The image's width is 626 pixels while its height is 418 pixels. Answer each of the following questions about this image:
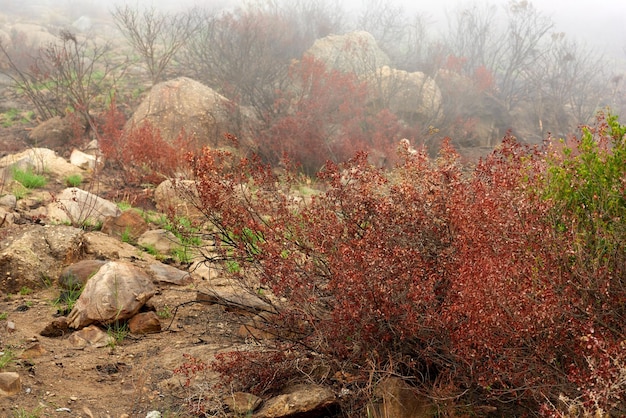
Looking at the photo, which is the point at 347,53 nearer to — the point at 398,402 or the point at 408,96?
the point at 408,96

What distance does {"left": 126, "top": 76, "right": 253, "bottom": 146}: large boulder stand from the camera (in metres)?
10.8

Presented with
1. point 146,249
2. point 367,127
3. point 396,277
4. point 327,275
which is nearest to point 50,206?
point 146,249

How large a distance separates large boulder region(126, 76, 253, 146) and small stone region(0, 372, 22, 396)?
7467 mm

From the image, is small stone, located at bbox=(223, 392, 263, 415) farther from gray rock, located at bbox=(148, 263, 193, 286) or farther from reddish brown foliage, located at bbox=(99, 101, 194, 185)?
reddish brown foliage, located at bbox=(99, 101, 194, 185)

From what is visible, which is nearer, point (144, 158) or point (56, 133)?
point (144, 158)

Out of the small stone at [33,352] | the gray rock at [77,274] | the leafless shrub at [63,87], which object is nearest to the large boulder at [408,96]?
the leafless shrub at [63,87]

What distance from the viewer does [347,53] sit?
650 inches

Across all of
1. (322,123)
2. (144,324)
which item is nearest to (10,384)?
(144,324)

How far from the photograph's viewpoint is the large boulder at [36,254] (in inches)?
193

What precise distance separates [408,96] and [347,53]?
251 centimetres

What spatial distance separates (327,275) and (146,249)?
2.78 meters

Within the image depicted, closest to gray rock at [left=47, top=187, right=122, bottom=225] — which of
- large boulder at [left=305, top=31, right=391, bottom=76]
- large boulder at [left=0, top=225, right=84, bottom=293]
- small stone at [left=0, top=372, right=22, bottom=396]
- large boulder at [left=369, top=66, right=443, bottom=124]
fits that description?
large boulder at [left=0, top=225, right=84, bottom=293]

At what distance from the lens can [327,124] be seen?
11.8 metres

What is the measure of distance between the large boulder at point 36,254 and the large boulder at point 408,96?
32.8ft
